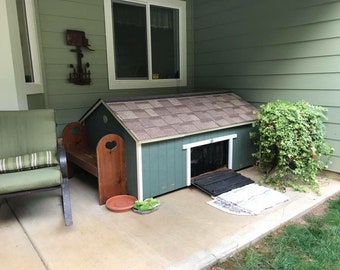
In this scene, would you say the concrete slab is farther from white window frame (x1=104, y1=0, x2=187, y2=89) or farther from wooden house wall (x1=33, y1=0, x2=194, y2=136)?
white window frame (x1=104, y1=0, x2=187, y2=89)

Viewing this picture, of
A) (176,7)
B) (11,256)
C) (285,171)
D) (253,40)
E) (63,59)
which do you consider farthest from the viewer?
(176,7)

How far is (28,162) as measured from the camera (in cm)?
258

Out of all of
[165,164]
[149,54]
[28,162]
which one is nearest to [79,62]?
[149,54]

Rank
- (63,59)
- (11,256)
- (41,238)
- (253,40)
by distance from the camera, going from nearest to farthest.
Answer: (11,256)
(41,238)
(63,59)
(253,40)

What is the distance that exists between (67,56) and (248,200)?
285 cm

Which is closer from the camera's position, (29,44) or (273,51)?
(29,44)

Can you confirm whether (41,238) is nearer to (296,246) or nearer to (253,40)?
(296,246)

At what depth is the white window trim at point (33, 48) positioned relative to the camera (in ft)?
10.7

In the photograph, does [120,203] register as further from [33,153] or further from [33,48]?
[33,48]

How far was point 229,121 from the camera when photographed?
339 centimetres

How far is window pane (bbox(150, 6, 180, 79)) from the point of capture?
448 cm

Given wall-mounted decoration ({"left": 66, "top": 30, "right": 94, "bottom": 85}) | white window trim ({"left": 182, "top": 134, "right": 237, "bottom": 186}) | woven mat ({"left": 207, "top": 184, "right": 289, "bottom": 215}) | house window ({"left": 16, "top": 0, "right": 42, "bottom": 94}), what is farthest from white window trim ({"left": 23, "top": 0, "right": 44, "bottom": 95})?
woven mat ({"left": 207, "top": 184, "right": 289, "bottom": 215})

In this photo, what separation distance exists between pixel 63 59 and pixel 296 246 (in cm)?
334

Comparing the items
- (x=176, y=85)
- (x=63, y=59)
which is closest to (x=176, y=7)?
(x=176, y=85)
